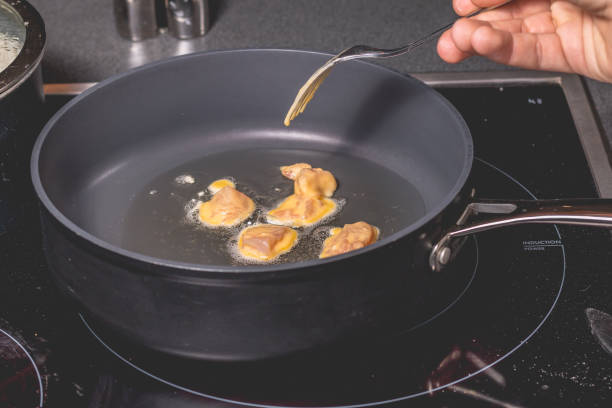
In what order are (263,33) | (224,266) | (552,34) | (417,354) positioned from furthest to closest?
(263,33)
(552,34)
(417,354)
(224,266)

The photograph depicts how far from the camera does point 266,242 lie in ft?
2.76

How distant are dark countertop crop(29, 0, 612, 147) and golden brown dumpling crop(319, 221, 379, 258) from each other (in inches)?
21.9

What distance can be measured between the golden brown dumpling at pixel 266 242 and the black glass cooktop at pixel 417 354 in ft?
0.53

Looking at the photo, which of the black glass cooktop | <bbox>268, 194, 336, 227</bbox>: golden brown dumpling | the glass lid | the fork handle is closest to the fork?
the fork handle

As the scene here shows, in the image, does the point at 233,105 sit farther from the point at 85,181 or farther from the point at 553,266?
the point at 553,266

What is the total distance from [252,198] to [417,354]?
33 centimetres

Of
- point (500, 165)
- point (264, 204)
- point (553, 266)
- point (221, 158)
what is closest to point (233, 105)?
point (221, 158)

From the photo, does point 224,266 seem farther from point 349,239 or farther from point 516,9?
point 516,9

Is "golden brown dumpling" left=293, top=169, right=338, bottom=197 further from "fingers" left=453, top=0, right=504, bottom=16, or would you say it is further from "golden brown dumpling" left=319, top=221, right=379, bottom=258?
"fingers" left=453, top=0, right=504, bottom=16

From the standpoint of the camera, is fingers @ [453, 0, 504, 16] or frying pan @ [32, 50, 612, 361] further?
fingers @ [453, 0, 504, 16]

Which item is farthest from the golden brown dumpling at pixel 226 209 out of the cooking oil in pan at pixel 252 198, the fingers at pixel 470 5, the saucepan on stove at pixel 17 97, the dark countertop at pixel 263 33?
the dark countertop at pixel 263 33

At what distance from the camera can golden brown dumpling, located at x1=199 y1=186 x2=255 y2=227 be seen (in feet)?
2.99

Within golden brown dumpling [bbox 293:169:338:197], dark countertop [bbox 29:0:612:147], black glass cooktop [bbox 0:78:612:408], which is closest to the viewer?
black glass cooktop [bbox 0:78:612:408]

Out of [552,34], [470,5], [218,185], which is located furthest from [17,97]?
[552,34]
